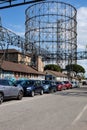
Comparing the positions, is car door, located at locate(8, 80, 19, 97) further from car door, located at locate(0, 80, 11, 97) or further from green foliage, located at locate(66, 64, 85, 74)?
green foliage, located at locate(66, 64, 85, 74)

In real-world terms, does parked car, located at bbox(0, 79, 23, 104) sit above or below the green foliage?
below

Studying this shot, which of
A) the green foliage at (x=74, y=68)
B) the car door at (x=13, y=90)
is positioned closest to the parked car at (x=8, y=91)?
the car door at (x=13, y=90)

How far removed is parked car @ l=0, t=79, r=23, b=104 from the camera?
22.2 meters

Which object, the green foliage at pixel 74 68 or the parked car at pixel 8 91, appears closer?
the parked car at pixel 8 91

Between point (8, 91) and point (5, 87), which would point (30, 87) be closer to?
point (8, 91)

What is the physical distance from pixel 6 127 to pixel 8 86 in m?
12.2

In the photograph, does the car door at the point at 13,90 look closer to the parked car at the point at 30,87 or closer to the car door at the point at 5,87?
the car door at the point at 5,87

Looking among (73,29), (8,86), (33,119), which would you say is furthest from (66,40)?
(33,119)

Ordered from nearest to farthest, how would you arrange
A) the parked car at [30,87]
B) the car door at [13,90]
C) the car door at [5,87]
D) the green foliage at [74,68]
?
the car door at [5,87], the car door at [13,90], the parked car at [30,87], the green foliage at [74,68]

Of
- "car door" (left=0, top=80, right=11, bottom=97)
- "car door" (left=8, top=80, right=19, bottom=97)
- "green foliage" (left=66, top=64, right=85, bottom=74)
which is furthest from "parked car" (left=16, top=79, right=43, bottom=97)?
"green foliage" (left=66, top=64, right=85, bottom=74)

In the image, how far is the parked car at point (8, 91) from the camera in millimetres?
22175

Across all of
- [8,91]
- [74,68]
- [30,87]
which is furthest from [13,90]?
[74,68]

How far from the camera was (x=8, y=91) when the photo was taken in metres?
23.1

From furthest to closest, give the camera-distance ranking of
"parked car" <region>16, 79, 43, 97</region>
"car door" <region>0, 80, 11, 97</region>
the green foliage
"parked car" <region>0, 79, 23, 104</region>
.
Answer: the green foliage < "parked car" <region>16, 79, 43, 97</region> < "car door" <region>0, 80, 11, 97</region> < "parked car" <region>0, 79, 23, 104</region>
